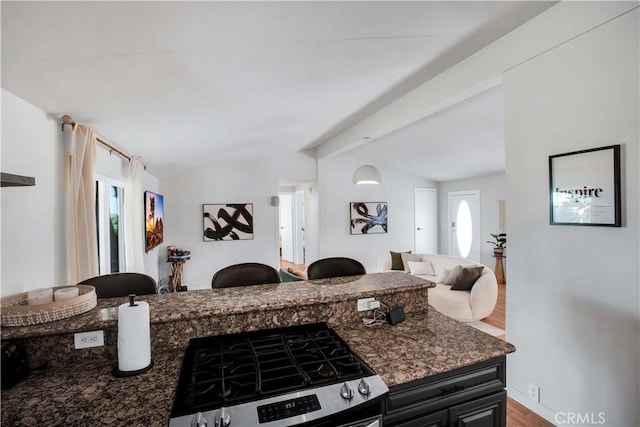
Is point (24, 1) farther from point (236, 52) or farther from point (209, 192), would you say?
point (209, 192)

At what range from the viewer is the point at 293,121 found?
3.89m

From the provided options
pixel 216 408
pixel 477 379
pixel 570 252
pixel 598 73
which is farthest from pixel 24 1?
pixel 570 252

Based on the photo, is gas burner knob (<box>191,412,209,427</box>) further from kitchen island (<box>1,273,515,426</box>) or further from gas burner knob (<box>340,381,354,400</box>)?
gas burner knob (<box>340,381,354,400</box>)

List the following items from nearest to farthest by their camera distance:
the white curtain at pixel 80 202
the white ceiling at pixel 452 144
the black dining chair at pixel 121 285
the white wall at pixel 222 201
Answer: the black dining chair at pixel 121 285, the white curtain at pixel 80 202, the white ceiling at pixel 452 144, the white wall at pixel 222 201

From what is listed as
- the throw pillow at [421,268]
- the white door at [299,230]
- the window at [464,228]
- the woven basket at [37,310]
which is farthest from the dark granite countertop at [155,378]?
the white door at [299,230]

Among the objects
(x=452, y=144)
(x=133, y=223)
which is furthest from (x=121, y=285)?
(x=452, y=144)

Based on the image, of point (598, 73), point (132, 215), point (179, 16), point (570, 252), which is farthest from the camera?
point (132, 215)

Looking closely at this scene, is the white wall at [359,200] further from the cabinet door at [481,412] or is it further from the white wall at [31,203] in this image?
the cabinet door at [481,412]

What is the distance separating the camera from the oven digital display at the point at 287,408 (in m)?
0.94

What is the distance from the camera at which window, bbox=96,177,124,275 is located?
10.0 feet

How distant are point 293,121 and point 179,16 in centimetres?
261

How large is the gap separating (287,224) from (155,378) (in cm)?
825

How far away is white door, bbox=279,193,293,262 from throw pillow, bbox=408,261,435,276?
451 centimetres

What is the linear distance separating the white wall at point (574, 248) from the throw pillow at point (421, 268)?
2841mm
